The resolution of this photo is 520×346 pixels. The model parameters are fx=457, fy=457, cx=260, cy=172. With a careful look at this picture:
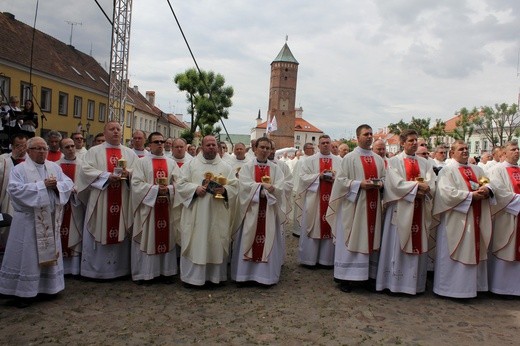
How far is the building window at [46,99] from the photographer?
26.9 m

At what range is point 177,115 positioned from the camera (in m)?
87.2

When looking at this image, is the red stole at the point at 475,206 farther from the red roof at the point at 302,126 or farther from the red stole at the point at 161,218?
the red roof at the point at 302,126

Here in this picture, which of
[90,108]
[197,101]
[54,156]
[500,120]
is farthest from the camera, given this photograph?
[500,120]

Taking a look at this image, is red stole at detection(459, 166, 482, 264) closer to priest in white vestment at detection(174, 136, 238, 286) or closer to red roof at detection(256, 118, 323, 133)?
priest in white vestment at detection(174, 136, 238, 286)

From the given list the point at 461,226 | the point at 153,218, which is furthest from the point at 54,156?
the point at 461,226

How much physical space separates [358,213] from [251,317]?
2367mm

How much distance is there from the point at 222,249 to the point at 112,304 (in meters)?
1.78

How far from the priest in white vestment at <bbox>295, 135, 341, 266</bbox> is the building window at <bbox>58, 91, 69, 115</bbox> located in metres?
23.7

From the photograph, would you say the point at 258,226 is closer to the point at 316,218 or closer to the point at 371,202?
the point at 371,202

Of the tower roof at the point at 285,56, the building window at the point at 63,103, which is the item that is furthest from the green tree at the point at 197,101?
the tower roof at the point at 285,56

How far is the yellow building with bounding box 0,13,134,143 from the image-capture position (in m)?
22.0

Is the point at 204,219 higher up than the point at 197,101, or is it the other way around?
Result: the point at 197,101

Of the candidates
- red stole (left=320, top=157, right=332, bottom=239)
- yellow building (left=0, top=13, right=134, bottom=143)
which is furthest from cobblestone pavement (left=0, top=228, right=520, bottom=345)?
yellow building (left=0, top=13, right=134, bottom=143)

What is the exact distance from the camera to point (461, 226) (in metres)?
6.70
